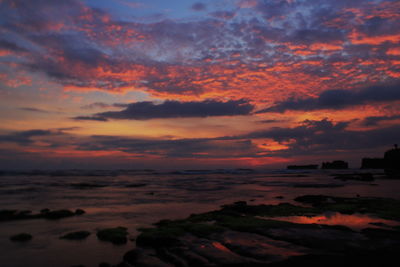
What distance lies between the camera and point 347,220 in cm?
2003

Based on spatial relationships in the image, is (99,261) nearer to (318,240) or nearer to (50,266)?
(50,266)

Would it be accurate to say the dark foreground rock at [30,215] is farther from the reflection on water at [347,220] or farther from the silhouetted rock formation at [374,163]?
the silhouetted rock formation at [374,163]

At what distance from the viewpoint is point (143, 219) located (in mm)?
21969

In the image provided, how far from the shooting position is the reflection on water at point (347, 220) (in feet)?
60.3

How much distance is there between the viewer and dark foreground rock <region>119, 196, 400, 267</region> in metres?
11.6

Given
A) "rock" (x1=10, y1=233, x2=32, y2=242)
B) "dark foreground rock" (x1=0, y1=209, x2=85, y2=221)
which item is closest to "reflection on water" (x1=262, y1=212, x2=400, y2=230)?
"rock" (x1=10, y1=233, x2=32, y2=242)

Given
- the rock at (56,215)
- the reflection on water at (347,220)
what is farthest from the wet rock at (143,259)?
the rock at (56,215)

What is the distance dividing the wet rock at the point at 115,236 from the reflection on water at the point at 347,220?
39.1ft

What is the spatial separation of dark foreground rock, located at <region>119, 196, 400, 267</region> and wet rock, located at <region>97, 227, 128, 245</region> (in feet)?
3.61

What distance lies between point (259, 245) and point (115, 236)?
826cm

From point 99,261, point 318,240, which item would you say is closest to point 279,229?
point 318,240

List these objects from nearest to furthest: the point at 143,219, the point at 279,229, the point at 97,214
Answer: the point at 279,229, the point at 143,219, the point at 97,214

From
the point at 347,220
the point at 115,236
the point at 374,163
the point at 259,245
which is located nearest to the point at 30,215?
the point at 115,236

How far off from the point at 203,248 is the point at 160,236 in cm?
288
